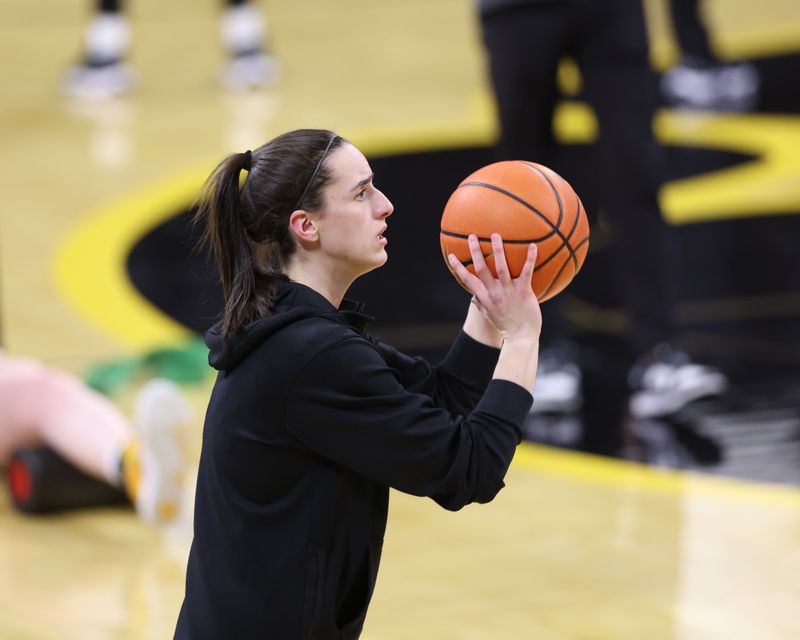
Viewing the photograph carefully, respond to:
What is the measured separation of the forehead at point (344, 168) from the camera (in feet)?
7.70

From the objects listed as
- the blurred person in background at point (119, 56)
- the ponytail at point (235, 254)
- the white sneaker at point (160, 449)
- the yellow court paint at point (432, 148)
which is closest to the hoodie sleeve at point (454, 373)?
the ponytail at point (235, 254)

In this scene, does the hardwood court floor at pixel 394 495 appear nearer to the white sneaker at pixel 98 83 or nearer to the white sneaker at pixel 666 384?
the white sneaker at pixel 98 83

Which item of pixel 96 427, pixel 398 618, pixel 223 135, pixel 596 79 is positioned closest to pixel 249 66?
pixel 223 135

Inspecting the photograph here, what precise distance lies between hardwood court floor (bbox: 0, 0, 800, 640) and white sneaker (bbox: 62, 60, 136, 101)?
0.10 m

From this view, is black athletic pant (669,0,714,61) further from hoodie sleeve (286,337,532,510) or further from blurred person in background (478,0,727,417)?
hoodie sleeve (286,337,532,510)

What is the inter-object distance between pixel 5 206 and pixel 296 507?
5.02 m

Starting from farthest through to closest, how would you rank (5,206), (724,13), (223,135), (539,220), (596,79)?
1. (724,13)
2. (223,135)
3. (5,206)
4. (596,79)
5. (539,220)

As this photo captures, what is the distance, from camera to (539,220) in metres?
2.50

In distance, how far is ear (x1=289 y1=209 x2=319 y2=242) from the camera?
2334mm

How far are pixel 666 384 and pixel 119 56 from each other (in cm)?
510

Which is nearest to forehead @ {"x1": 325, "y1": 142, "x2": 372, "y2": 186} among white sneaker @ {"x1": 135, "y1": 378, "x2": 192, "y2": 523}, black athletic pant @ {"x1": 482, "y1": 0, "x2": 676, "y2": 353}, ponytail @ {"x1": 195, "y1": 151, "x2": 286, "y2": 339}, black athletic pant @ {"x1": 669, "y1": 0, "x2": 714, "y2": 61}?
ponytail @ {"x1": 195, "y1": 151, "x2": 286, "y2": 339}

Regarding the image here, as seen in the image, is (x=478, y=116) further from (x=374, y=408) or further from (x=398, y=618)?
(x=374, y=408)

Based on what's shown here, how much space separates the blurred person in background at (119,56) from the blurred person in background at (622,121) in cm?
429

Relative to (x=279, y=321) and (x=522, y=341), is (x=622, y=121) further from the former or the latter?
(x=279, y=321)
